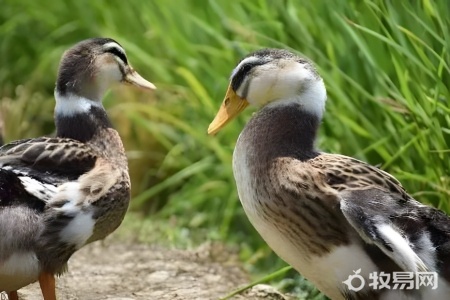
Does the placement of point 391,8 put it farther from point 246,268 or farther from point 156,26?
point 156,26

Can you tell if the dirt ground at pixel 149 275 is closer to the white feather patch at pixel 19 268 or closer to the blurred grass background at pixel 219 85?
the blurred grass background at pixel 219 85

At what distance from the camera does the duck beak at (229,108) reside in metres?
4.79

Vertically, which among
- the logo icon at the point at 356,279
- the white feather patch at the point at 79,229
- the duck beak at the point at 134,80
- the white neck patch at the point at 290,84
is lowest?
the logo icon at the point at 356,279

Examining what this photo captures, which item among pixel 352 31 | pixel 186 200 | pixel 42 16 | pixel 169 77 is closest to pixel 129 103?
pixel 169 77

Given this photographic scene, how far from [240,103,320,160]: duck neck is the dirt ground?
1.02m

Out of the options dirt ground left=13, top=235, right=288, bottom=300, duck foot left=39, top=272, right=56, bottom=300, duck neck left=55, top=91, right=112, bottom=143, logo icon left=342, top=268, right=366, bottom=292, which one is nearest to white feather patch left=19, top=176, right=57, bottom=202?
duck foot left=39, top=272, right=56, bottom=300

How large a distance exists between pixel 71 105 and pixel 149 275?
114 centimetres

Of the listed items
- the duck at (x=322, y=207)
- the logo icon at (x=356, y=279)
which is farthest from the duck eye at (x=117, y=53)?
the logo icon at (x=356, y=279)

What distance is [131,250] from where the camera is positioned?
6371mm

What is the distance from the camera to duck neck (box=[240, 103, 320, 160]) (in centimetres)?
454

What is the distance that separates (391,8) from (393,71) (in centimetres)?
38

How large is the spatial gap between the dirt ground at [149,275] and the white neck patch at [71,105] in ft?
2.95

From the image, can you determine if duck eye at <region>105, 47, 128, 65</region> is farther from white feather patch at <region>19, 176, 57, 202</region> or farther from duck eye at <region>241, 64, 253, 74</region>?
white feather patch at <region>19, 176, 57, 202</region>

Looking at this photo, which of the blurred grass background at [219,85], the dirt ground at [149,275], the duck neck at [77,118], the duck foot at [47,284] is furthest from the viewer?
the dirt ground at [149,275]
